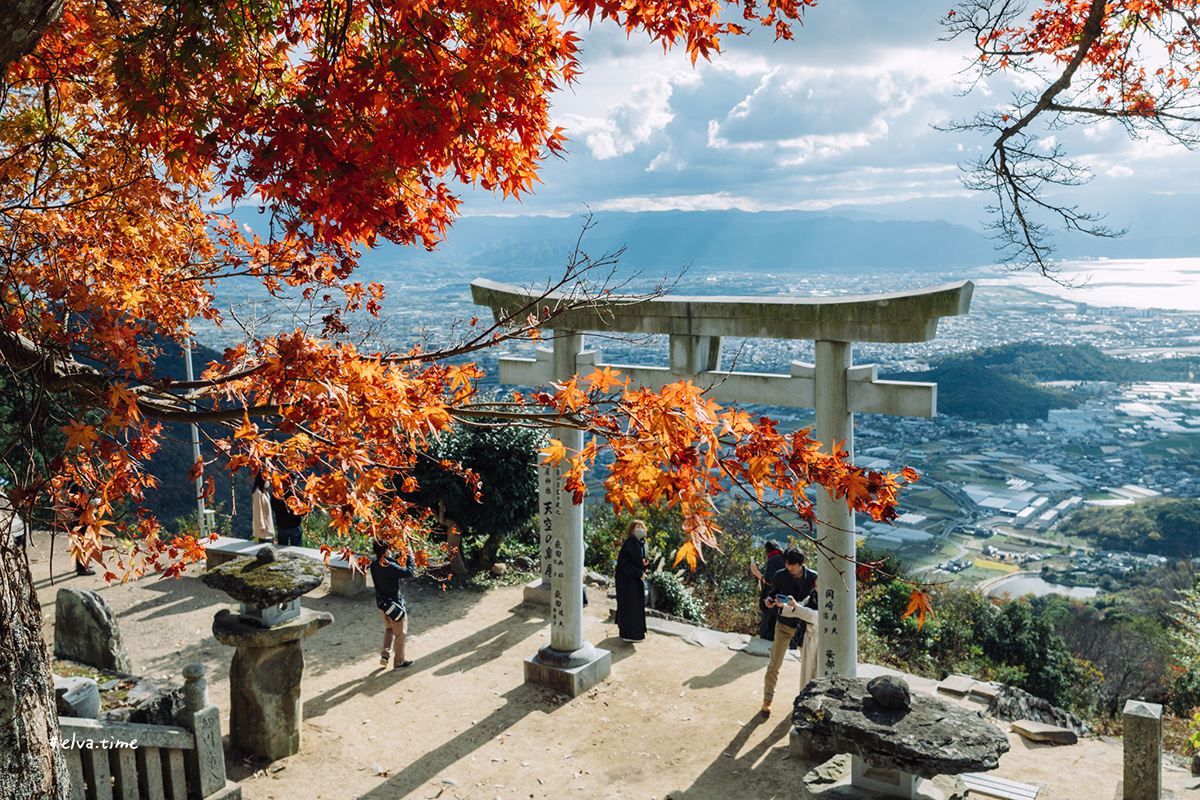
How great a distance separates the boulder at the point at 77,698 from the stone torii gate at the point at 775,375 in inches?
142

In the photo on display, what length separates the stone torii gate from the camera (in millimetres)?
5574

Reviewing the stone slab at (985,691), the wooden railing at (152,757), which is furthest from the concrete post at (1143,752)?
the wooden railing at (152,757)

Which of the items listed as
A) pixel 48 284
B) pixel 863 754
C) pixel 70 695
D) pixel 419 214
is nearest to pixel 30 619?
pixel 48 284

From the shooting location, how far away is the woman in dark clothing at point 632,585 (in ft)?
27.8

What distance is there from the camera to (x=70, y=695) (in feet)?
15.3

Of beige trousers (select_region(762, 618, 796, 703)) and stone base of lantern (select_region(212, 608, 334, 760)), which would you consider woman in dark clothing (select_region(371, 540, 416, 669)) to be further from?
beige trousers (select_region(762, 618, 796, 703))

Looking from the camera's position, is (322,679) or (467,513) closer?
(322,679)

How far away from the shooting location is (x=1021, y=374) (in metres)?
43.4

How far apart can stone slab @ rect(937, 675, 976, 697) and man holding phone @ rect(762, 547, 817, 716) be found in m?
2.04

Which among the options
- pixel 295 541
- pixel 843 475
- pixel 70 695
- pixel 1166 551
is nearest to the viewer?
pixel 843 475

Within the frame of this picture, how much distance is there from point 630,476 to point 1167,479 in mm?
38152

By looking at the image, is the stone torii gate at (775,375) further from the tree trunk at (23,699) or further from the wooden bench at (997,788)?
the tree trunk at (23,699)

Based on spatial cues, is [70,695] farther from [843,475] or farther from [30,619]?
[843,475]

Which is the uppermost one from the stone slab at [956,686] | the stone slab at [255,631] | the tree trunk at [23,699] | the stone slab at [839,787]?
the tree trunk at [23,699]
